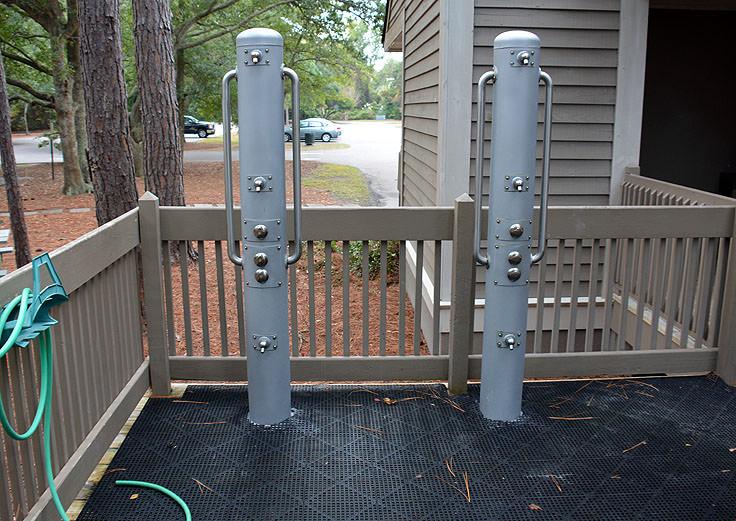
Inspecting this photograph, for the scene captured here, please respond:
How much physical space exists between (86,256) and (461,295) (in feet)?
6.29

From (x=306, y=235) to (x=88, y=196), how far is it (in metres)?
12.7

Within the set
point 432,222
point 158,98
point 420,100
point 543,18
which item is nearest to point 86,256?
point 432,222

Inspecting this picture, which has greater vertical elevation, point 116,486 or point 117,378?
point 117,378

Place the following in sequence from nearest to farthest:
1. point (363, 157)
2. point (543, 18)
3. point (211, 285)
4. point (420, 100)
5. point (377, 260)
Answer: point (543, 18) → point (420, 100) → point (211, 285) → point (377, 260) → point (363, 157)

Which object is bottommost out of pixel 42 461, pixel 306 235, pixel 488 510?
pixel 488 510

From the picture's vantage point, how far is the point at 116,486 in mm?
2756

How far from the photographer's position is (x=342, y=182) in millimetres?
18141

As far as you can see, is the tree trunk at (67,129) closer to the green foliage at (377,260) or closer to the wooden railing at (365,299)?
the green foliage at (377,260)

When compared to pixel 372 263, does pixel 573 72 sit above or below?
above

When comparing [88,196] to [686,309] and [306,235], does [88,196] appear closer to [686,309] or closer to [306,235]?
[306,235]

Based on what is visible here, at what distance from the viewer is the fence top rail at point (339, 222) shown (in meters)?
3.52

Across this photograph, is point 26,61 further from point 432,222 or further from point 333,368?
point 432,222

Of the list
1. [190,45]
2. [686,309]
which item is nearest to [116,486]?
[686,309]

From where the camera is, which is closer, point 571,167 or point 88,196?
point 571,167
